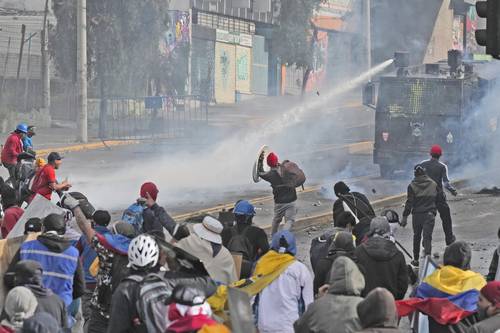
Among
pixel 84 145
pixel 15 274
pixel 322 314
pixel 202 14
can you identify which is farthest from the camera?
pixel 202 14

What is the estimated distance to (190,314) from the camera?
6629 millimetres

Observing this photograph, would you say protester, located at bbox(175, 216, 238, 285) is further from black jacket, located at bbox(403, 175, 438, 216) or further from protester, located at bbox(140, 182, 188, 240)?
black jacket, located at bbox(403, 175, 438, 216)

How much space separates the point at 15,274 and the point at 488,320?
3.11 m

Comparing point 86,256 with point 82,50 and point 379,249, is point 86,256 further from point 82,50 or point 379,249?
point 82,50

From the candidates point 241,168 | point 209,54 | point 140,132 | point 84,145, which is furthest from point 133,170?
point 209,54

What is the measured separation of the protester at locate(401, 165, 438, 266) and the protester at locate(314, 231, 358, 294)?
22.3 ft

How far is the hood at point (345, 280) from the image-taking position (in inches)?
309

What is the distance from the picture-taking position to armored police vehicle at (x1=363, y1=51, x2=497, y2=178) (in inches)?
1155

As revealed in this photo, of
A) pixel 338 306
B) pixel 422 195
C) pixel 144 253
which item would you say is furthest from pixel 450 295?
pixel 422 195

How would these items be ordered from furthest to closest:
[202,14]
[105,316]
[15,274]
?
[202,14] → [105,316] → [15,274]

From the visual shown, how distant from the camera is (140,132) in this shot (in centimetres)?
4034

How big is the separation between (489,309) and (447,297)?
626 millimetres

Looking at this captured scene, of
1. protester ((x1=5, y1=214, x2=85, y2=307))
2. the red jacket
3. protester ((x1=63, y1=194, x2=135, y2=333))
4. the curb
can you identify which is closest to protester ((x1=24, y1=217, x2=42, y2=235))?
protester ((x1=63, y1=194, x2=135, y2=333))

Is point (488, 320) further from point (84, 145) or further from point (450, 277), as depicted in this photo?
point (84, 145)
